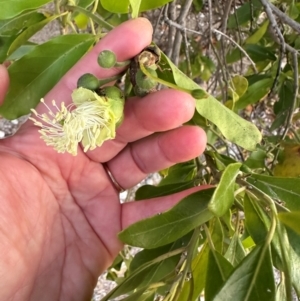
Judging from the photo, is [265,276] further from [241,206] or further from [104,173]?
[104,173]

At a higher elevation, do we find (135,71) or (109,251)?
(135,71)

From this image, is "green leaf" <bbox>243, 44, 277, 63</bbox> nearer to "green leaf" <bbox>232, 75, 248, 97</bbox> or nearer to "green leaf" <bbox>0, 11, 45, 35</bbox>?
"green leaf" <bbox>232, 75, 248, 97</bbox>

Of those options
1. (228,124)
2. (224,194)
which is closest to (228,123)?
(228,124)

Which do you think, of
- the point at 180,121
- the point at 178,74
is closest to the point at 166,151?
the point at 180,121

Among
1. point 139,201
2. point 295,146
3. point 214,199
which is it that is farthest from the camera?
point 295,146

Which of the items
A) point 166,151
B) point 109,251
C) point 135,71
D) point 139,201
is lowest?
point 109,251

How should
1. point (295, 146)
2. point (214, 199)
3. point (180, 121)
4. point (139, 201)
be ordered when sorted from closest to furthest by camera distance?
point (214, 199), point (180, 121), point (139, 201), point (295, 146)

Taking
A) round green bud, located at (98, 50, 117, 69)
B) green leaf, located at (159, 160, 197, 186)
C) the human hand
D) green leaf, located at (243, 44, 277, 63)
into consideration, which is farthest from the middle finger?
green leaf, located at (243, 44, 277, 63)

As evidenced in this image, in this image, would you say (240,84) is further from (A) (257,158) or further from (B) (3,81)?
(B) (3,81)
